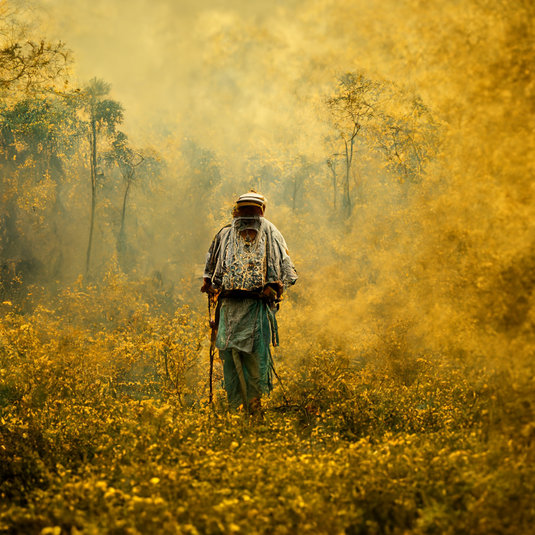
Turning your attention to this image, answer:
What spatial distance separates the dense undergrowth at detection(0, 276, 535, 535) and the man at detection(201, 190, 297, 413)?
0.95 feet

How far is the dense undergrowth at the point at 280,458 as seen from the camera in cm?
194

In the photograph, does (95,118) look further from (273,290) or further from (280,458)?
(280,458)

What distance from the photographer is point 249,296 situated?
13.9ft

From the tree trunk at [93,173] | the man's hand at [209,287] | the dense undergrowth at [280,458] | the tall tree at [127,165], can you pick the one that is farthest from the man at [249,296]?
the tree trunk at [93,173]

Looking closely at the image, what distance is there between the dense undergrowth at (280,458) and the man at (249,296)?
0.95 ft

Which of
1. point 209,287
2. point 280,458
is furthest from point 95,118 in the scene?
point 280,458

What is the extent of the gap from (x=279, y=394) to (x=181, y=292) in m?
6.03

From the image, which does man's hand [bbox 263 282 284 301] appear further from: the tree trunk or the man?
the tree trunk

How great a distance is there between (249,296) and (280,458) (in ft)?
6.38

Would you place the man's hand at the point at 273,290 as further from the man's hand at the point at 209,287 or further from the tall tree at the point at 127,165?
the tall tree at the point at 127,165

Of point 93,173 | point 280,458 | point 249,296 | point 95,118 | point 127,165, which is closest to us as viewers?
point 280,458

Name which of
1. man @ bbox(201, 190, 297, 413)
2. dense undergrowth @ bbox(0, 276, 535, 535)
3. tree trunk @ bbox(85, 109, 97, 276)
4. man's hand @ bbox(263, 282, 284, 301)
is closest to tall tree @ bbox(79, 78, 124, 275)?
tree trunk @ bbox(85, 109, 97, 276)

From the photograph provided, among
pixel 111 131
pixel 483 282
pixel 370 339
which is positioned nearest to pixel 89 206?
pixel 111 131

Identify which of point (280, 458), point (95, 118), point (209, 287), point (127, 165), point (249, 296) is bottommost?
point (280, 458)
